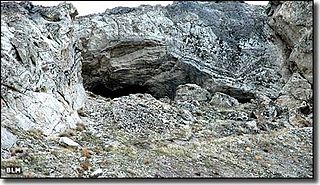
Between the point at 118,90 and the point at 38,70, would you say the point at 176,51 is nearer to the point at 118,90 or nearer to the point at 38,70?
the point at 118,90

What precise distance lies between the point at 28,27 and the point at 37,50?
1.94 feet

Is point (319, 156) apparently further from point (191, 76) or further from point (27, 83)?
point (191, 76)

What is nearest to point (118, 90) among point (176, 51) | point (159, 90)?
point (159, 90)

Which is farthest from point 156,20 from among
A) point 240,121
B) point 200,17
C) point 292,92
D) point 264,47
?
point 240,121

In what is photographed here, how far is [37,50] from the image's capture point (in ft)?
42.2

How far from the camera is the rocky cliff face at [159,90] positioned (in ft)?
36.5

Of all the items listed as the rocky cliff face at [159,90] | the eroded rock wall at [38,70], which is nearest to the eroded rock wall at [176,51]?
the rocky cliff face at [159,90]

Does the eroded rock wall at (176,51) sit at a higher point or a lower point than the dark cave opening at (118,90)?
higher

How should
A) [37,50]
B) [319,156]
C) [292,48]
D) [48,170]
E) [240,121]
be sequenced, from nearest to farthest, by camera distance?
[48,170] < [319,156] < [37,50] < [240,121] < [292,48]

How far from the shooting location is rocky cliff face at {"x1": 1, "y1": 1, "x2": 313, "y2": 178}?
11.1 m

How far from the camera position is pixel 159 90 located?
856 inches

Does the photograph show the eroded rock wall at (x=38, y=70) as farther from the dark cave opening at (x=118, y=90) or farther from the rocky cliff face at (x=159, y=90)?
the dark cave opening at (x=118, y=90)

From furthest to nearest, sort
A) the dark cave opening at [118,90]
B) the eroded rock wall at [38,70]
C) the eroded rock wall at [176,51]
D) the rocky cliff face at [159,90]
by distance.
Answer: the dark cave opening at [118,90] → the eroded rock wall at [176,51] → the eroded rock wall at [38,70] → the rocky cliff face at [159,90]

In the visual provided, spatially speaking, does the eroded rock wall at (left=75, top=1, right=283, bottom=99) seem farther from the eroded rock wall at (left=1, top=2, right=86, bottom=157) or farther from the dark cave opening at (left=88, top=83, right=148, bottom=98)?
the eroded rock wall at (left=1, top=2, right=86, bottom=157)
